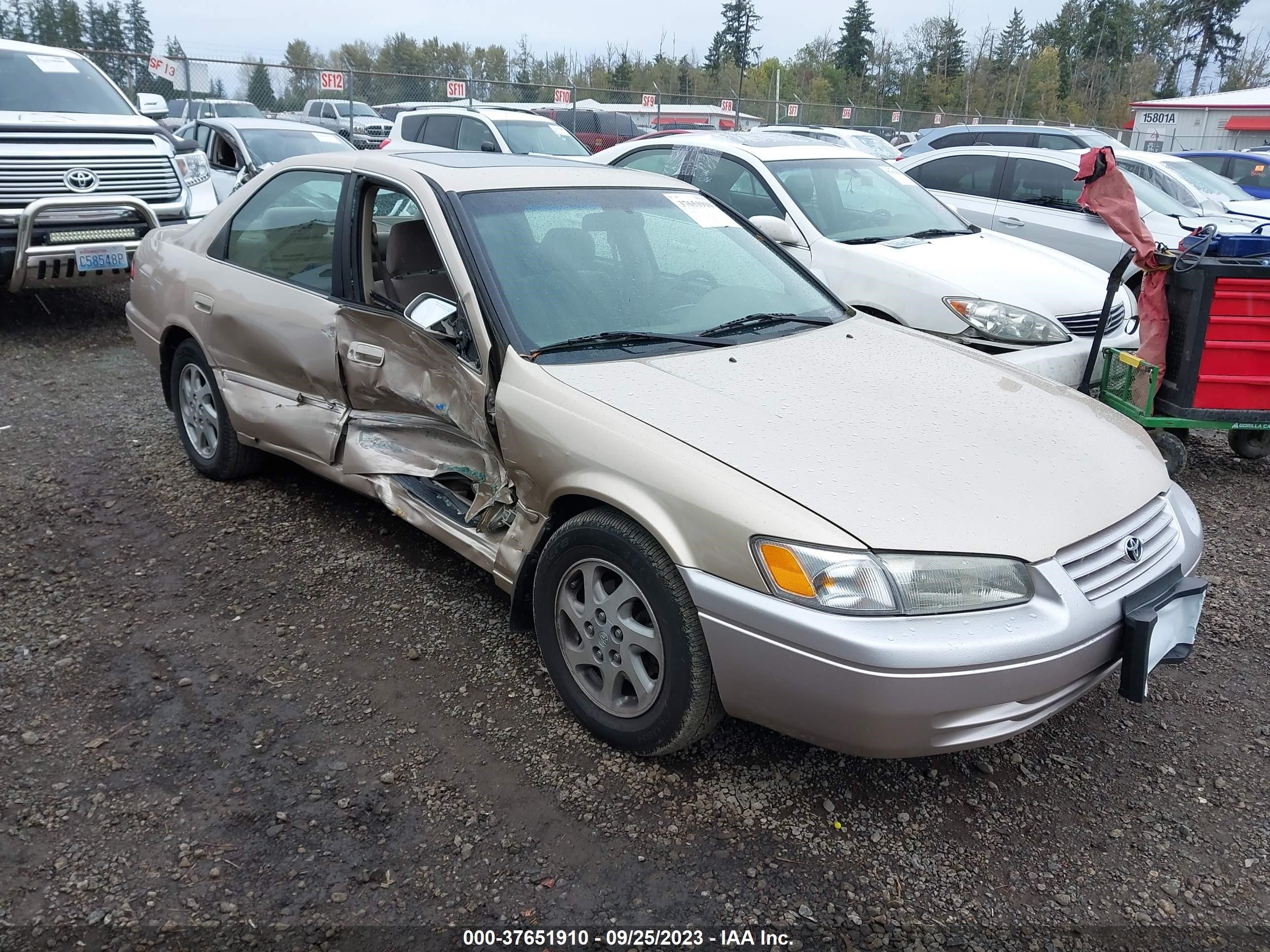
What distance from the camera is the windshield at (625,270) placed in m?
3.20

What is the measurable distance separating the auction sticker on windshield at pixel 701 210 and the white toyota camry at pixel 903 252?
0.94 m

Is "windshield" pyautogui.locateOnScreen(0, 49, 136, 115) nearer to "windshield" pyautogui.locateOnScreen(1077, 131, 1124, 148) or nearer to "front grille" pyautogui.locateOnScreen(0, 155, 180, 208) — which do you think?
"front grille" pyautogui.locateOnScreen(0, 155, 180, 208)

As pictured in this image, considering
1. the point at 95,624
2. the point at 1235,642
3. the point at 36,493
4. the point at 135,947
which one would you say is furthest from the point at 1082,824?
the point at 36,493

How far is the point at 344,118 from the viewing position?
25609 millimetres

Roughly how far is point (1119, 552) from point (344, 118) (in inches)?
1049

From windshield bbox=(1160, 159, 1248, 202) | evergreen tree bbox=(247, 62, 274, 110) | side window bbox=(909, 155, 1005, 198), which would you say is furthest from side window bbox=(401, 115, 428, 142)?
windshield bbox=(1160, 159, 1248, 202)

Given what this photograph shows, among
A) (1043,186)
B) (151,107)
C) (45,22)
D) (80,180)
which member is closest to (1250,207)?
(1043,186)

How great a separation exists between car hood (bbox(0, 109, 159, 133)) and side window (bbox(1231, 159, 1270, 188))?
14365mm

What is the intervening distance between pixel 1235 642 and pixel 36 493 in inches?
209

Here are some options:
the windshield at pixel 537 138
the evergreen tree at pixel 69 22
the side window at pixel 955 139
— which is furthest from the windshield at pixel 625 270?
the evergreen tree at pixel 69 22

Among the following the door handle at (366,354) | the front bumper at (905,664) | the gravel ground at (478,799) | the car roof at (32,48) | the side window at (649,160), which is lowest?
the gravel ground at (478,799)

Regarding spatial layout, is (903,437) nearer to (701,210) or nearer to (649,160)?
(701,210)

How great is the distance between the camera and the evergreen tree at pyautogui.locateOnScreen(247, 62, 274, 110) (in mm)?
18353

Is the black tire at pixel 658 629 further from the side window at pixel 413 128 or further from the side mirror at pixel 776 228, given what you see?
the side window at pixel 413 128
